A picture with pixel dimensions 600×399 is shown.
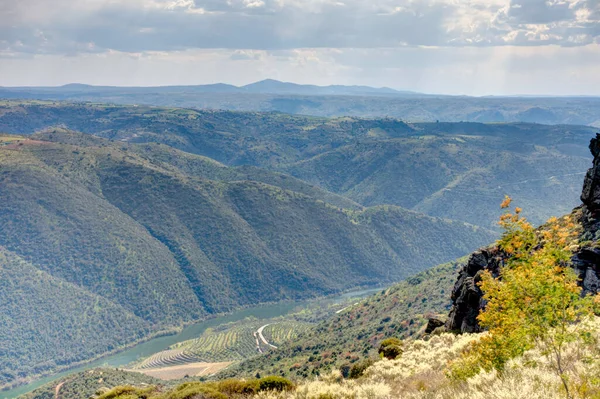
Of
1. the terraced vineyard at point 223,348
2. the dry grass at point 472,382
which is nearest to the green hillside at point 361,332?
the dry grass at point 472,382

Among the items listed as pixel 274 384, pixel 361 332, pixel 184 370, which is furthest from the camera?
pixel 184 370

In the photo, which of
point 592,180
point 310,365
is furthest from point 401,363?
point 310,365

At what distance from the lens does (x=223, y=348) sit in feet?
579

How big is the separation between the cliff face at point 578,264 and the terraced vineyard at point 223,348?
12464 cm

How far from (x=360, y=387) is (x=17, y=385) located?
190 m

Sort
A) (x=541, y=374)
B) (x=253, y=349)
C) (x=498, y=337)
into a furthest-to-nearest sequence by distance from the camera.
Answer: (x=253, y=349) → (x=498, y=337) → (x=541, y=374)

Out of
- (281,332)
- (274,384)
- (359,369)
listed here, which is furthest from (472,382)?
(281,332)

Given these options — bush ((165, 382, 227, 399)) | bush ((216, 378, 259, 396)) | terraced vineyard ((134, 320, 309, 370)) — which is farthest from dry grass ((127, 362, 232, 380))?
bush ((216, 378, 259, 396))

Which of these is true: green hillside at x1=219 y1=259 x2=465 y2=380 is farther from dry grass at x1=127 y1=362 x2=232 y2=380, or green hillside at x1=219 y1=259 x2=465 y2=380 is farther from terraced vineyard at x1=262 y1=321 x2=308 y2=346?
terraced vineyard at x1=262 y1=321 x2=308 y2=346

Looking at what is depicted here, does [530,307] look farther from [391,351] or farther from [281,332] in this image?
[281,332]

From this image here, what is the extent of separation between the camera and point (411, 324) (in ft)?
284

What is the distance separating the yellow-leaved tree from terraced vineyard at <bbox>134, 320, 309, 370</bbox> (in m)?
145

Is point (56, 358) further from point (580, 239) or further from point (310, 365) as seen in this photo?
point (580, 239)

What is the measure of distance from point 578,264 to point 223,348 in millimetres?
152739
